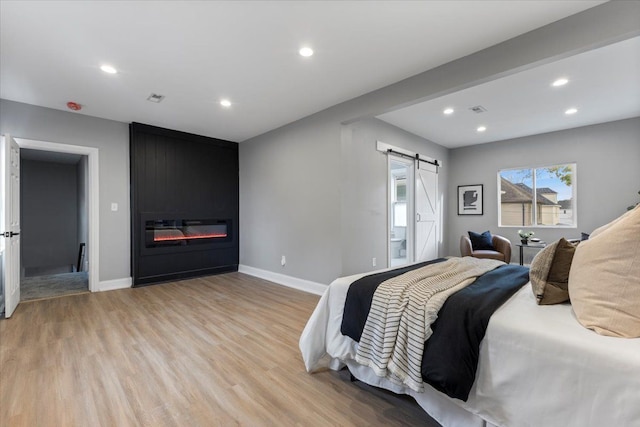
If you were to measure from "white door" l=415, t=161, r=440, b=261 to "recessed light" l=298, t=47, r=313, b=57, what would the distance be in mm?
3346

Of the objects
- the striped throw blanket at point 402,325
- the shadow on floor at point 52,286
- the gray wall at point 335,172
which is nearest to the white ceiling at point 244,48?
the gray wall at point 335,172

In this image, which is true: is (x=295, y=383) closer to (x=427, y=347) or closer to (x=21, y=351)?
(x=427, y=347)

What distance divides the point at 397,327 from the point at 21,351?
2994 mm

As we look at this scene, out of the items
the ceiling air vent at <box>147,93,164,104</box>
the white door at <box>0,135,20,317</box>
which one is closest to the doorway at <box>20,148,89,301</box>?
the white door at <box>0,135,20,317</box>

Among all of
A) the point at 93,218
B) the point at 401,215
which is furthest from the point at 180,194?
the point at 401,215

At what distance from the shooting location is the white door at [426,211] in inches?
212

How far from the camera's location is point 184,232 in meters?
5.02

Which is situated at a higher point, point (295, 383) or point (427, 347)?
point (427, 347)

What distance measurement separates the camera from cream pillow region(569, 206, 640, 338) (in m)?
1.15

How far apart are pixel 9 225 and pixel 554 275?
16.2ft

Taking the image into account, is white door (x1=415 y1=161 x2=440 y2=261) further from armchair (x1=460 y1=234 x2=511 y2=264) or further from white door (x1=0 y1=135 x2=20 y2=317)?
white door (x1=0 y1=135 x2=20 y2=317)

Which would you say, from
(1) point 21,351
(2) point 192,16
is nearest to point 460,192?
(2) point 192,16

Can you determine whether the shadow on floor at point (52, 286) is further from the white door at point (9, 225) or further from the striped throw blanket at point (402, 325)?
the striped throw blanket at point (402, 325)

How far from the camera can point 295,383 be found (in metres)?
1.94
